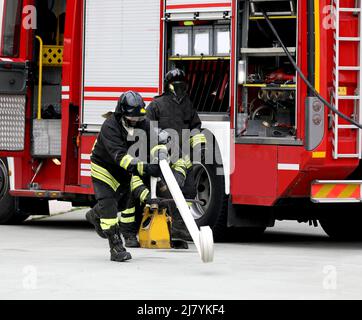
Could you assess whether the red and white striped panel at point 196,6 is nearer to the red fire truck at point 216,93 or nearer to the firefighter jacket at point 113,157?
the red fire truck at point 216,93

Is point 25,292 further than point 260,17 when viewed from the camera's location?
No

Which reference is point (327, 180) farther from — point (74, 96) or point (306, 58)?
point (74, 96)

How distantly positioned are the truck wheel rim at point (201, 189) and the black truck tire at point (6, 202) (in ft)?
10.6

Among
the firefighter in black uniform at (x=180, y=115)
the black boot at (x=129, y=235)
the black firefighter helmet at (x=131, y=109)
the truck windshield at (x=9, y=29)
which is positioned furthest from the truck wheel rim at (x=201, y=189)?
the truck windshield at (x=9, y=29)

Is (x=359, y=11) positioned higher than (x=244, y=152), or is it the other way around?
(x=359, y=11)

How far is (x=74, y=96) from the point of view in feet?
50.3

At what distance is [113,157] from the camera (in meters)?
11.4

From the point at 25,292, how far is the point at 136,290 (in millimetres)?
813

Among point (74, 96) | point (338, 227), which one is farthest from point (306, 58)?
point (74, 96)

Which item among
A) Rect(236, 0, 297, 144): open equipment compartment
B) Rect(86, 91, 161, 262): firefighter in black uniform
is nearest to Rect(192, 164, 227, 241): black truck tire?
Rect(236, 0, 297, 144): open equipment compartment

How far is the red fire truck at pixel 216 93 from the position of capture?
42.0ft

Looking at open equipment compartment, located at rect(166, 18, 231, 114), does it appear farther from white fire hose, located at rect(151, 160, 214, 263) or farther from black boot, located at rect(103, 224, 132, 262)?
black boot, located at rect(103, 224, 132, 262)

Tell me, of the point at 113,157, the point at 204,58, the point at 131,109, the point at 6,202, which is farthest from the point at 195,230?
the point at 6,202

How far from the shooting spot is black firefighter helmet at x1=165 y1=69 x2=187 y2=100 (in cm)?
1359
